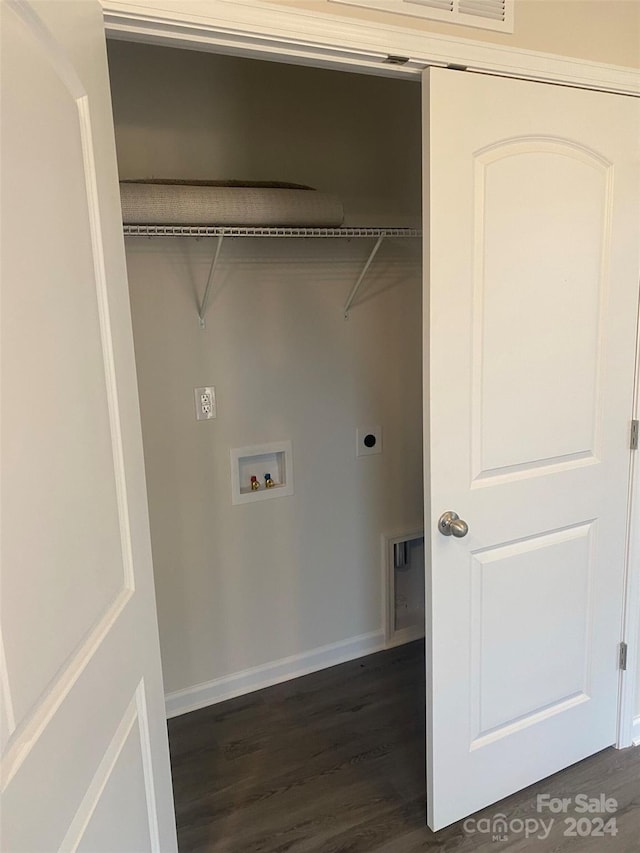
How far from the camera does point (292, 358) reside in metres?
2.35

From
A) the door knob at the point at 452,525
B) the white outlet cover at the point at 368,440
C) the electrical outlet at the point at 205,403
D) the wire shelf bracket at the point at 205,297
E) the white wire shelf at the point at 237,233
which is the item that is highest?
the white wire shelf at the point at 237,233

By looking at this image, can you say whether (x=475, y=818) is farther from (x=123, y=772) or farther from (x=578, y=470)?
(x=123, y=772)

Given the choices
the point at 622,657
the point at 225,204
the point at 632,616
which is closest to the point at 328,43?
the point at 225,204

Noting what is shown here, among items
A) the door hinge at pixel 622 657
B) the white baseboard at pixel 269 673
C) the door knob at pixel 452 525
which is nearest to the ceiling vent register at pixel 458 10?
the door knob at pixel 452 525

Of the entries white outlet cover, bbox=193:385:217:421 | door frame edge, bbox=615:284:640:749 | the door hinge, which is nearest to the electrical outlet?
white outlet cover, bbox=193:385:217:421

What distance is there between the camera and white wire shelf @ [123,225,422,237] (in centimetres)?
186

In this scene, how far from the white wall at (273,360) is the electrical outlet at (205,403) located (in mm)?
30

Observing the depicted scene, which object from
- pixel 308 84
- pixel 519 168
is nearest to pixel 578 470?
pixel 519 168

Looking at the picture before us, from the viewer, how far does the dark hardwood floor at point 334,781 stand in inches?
69.3

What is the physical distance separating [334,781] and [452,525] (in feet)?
3.39

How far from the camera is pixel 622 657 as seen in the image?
2.00m

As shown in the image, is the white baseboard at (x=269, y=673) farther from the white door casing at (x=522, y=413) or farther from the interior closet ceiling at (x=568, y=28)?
the interior closet ceiling at (x=568, y=28)

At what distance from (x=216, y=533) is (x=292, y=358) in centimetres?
72

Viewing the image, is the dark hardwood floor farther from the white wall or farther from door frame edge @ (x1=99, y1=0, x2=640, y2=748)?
door frame edge @ (x1=99, y1=0, x2=640, y2=748)
